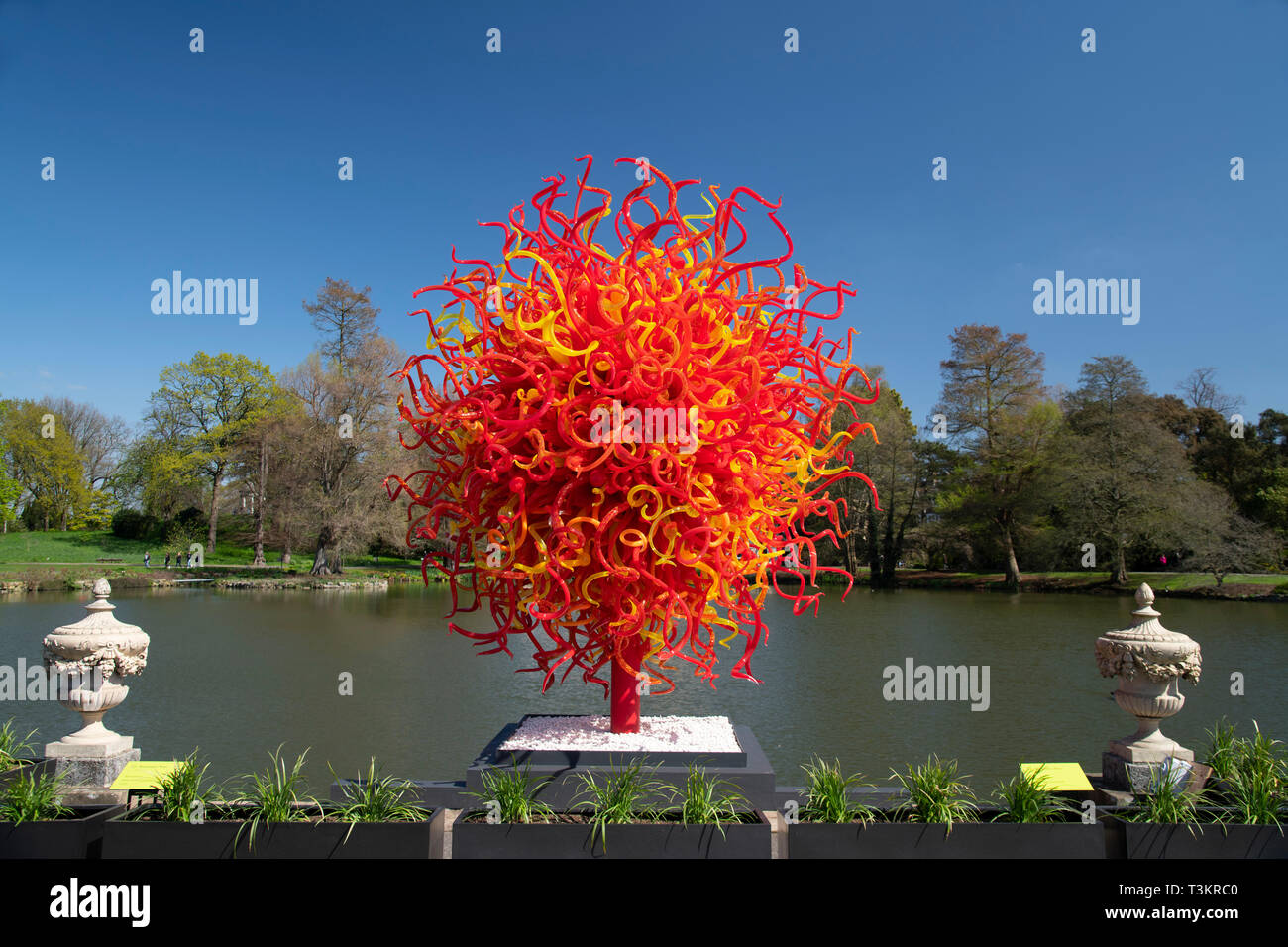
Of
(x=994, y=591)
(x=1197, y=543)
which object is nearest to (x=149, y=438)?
(x=994, y=591)

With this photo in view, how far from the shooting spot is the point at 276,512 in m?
31.4

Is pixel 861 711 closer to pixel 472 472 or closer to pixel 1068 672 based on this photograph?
pixel 1068 672

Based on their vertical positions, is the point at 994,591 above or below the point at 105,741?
below

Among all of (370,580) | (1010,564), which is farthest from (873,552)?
(370,580)

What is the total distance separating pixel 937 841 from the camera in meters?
3.66

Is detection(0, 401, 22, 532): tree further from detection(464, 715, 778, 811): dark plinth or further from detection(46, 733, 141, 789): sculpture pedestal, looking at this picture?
detection(464, 715, 778, 811): dark plinth

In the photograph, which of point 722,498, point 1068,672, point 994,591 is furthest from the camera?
point 994,591

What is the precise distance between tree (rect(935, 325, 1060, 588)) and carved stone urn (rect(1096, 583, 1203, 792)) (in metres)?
29.3

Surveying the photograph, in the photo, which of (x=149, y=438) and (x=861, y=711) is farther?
(x=149, y=438)

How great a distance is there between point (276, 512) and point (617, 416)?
30.3 m

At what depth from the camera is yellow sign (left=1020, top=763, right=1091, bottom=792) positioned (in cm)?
427

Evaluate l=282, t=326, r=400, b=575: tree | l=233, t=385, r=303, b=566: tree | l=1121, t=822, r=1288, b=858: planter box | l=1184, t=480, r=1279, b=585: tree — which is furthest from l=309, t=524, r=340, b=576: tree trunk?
l=1184, t=480, r=1279, b=585: tree

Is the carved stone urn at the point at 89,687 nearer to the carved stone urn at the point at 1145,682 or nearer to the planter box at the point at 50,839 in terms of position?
the planter box at the point at 50,839

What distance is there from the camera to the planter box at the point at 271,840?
Result: 11.7 feet
